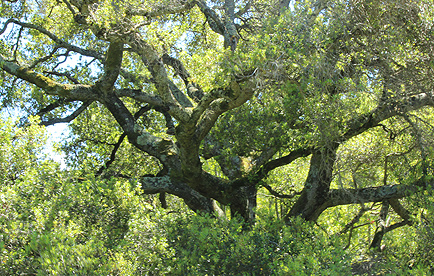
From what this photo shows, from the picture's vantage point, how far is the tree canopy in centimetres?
751

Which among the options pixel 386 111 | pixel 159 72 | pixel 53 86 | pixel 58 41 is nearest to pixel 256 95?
pixel 159 72

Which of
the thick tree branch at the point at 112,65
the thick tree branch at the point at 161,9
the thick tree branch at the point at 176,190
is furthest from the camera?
the thick tree branch at the point at 176,190

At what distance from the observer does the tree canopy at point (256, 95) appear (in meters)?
7.51

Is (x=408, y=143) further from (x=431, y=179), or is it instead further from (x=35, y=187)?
(x=35, y=187)

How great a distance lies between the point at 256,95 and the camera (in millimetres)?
8461

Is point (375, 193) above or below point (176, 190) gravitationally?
below

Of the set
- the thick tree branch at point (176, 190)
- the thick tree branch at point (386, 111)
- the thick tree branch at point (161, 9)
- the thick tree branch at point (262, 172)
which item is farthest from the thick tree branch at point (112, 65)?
the thick tree branch at point (386, 111)

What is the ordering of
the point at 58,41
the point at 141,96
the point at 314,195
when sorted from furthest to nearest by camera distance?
the point at 58,41, the point at 141,96, the point at 314,195

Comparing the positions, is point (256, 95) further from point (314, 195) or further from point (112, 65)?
point (112, 65)

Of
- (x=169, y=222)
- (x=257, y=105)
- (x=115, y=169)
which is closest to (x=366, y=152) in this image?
(x=257, y=105)

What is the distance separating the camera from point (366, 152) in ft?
32.8

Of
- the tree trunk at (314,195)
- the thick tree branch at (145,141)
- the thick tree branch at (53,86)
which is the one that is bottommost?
the tree trunk at (314,195)

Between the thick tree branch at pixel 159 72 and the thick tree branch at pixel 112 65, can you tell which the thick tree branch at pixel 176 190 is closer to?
the thick tree branch at pixel 159 72

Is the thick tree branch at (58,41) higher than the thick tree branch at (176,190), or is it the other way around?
the thick tree branch at (58,41)
